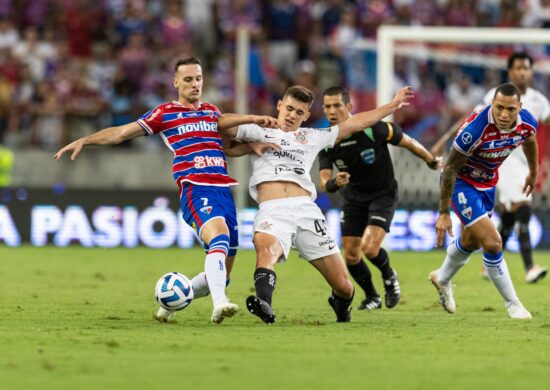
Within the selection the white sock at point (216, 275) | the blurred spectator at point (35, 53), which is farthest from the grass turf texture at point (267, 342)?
the blurred spectator at point (35, 53)

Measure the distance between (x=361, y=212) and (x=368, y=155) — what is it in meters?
0.64

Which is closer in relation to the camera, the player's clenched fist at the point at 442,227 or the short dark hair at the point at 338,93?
the player's clenched fist at the point at 442,227

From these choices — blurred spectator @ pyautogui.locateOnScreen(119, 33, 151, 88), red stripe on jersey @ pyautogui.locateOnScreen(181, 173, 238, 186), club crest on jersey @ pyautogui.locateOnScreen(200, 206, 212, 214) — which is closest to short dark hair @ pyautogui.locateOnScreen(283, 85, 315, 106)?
red stripe on jersey @ pyautogui.locateOnScreen(181, 173, 238, 186)

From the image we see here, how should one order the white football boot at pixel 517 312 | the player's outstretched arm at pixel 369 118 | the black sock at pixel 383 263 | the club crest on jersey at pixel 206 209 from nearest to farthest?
the club crest on jersey at pixel 206 209
the player's outstretched arm at pixel 369 118
the white football boot at pixel 517 312
the black sock at pixel 383 263

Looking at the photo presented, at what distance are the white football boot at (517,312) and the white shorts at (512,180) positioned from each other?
→ 4.73 metres

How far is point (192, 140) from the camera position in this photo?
9.97m

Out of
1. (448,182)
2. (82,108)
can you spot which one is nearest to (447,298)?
(448,182)

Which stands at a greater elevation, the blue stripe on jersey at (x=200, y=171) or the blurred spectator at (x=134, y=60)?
the blurred spectator at (x=134, y=60)

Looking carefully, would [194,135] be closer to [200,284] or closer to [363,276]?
[200,284]

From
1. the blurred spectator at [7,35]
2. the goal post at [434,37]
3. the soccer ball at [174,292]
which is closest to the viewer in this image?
the soccer ball at [174,292]

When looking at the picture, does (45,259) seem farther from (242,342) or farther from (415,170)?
(242,342)

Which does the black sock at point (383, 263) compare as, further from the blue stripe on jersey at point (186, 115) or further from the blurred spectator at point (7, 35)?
the blurred spectator at point (7, 35)

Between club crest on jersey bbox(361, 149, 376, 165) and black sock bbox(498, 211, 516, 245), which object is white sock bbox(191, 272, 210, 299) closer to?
club crest on jersey bbox(361, 149, 376, 165)

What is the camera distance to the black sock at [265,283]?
9.41 m
